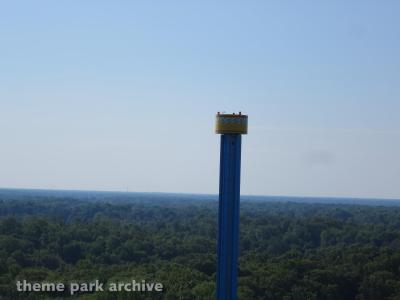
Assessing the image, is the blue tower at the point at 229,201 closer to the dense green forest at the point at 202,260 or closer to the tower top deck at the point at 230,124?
the tower top deck at the point at 230,124

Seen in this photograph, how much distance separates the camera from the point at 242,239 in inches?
2601

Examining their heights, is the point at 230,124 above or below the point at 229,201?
above

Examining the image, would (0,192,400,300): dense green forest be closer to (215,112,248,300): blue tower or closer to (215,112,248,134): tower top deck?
(215,112,248,300): blue tower

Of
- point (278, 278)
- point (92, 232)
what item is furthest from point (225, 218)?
point (92, 232)

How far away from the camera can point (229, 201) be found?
1379 centimetres

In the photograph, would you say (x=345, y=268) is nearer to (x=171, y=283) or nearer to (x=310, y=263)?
(x=310, y=263)

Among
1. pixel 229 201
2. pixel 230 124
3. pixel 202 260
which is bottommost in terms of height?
pixel 202 260

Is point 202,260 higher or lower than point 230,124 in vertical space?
lower

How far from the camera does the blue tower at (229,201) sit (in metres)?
13.7

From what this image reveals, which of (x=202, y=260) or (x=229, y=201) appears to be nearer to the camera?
(x=229, y=201)

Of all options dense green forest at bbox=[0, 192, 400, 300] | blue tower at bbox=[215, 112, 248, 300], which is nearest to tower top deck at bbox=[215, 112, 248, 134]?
blue tower at bbox=[215, 112, 248, 300]

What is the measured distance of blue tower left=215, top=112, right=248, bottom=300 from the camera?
540 inches

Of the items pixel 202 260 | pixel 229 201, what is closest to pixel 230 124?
pixel 229 201

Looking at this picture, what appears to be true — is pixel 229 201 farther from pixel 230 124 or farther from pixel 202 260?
pixel 202 260
